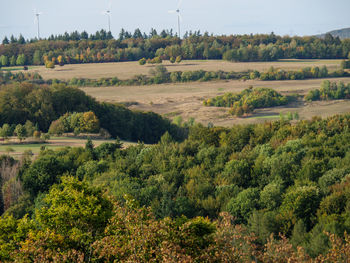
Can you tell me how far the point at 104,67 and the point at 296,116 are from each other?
56882 mm

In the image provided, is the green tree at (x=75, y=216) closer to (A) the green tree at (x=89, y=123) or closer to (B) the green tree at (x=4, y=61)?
(A) the green tree at (x=89, y=123)

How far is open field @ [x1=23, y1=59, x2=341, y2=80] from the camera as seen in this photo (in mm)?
120562

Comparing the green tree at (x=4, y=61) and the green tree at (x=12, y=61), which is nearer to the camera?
the green tree at (x=4, y=61)

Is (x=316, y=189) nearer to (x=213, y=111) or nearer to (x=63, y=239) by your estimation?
(x=63, y=239)

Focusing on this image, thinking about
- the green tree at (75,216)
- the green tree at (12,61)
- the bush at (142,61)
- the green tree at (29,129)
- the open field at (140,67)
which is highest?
the green tree at (12,61)

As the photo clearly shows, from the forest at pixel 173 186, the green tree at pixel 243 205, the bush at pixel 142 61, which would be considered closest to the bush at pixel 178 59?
the bush at pixel 142 61

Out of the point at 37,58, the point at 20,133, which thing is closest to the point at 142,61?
the point at 37,58

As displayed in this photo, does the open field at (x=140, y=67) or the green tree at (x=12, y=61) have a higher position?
the green tree at (x=12, y=61)

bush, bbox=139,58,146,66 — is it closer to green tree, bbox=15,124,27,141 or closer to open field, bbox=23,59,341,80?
open field, bbox=23,59,341,80

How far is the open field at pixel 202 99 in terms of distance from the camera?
92.2 meters

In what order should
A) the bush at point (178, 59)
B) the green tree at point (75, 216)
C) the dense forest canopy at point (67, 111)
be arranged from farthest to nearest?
1. the bush at point (178, 59)
2. the dense forest canopy at point (67, 111)
3. the green tree at point (75, 216)

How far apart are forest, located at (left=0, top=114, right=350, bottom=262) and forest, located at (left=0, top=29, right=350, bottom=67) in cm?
8379

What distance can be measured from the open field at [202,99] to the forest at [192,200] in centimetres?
4091

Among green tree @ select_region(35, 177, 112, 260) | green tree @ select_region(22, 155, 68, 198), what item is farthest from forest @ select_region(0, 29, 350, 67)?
green tree @ select_region(35, 177, 112, 260)
